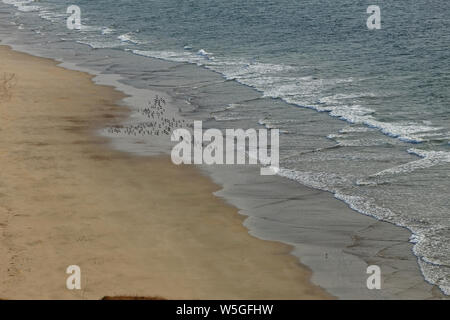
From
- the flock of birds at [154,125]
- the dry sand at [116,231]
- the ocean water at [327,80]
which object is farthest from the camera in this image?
the flock of birds at [154,125]

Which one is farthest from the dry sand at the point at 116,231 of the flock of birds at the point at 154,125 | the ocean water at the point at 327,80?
the ocean water at the point at 327,80

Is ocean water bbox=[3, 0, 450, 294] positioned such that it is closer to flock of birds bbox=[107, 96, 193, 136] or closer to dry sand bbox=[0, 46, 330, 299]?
flock of birds bbox=[107, 96, 193, 136]

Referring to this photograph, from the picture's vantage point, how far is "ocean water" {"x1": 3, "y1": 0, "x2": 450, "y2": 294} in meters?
22.3

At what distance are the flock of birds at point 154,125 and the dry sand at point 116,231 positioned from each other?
129 centimetres

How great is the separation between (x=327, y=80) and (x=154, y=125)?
11622 millimetres

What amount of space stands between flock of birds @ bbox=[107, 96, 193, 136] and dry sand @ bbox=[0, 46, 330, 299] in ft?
4.22

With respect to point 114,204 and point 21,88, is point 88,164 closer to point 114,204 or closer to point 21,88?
point 114,204

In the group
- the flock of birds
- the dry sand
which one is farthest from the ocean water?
the dry sand

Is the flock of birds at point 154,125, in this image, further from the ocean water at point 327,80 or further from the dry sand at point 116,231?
the dry sand at point 116,231

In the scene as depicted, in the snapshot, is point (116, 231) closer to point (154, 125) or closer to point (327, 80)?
point (154, 125)

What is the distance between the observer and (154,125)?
3006cm

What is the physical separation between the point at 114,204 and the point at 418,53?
93.4ft

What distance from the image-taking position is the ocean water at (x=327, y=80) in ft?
73.3

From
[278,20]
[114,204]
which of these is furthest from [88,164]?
Answer: [278,20]
